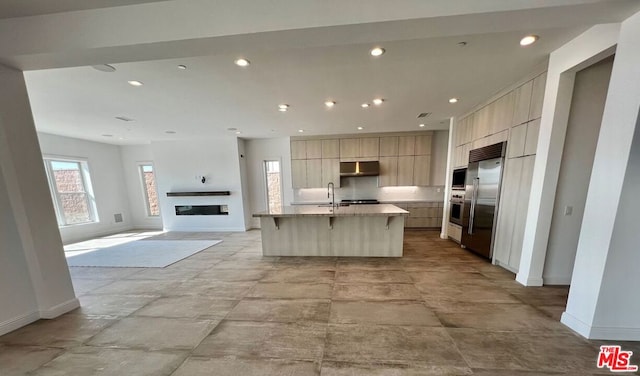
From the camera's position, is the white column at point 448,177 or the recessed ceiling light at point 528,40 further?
the white column at point 448,177

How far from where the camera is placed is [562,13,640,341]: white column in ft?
4.97

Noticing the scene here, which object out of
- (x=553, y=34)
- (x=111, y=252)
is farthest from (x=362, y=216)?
(x=111, y=252)

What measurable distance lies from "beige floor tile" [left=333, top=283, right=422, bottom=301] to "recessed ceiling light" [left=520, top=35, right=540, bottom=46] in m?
2.92

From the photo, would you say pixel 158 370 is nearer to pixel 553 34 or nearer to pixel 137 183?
pixel 553 34

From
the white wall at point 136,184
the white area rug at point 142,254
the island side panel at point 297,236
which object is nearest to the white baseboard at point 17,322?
the white area rug at point 142,254

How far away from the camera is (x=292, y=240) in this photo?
12.8 feet

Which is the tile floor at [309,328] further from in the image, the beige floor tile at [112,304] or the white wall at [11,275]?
the white wall at [11,275]

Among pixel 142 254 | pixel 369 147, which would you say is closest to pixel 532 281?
pixel 369 147

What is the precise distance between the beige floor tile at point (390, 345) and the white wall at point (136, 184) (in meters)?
7.51

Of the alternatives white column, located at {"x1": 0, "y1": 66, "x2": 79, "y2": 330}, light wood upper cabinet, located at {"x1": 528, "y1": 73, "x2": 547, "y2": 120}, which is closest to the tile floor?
white column, located at {"x1": 0, "y1": 66, "x2": 79, "y2": 330}

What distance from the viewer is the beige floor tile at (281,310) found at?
6.96 feet

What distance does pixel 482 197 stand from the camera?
351 cm

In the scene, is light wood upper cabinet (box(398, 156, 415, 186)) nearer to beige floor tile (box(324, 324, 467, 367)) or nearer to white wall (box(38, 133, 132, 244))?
beige floor tile (box(324, 324, 467, 367))

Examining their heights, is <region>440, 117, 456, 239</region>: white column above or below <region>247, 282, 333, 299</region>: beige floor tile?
above
